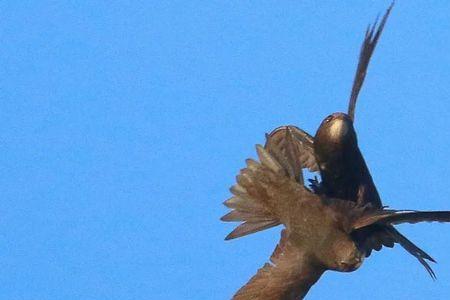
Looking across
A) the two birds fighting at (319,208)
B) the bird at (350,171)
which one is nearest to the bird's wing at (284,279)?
the two birds fighting at (319,208)

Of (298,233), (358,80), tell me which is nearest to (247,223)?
(298,233)

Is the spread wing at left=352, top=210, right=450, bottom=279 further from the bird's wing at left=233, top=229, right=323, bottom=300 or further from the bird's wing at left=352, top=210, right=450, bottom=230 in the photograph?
the bird's wing at left=233, top=229, right=323, bottom=300

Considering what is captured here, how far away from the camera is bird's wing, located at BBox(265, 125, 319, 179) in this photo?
10.2 ft

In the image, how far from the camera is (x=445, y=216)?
2.85 meters

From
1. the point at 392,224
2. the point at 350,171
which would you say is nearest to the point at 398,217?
the point at 392,224

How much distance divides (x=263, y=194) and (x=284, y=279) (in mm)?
193

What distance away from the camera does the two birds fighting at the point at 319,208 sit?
9.84 ft

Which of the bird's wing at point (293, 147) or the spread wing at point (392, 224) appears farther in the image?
the bird's wing at point (293, 147)

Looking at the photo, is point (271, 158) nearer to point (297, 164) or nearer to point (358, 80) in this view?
point (297, 164)

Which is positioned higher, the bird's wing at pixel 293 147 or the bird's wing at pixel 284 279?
the bird's wing at pixel 293 147

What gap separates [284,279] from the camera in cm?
304

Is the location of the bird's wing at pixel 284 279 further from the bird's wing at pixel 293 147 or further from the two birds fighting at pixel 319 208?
the bird's wing at pixel 293 147

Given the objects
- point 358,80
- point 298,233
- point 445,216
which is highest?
point 358,80

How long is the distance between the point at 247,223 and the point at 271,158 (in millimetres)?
167
